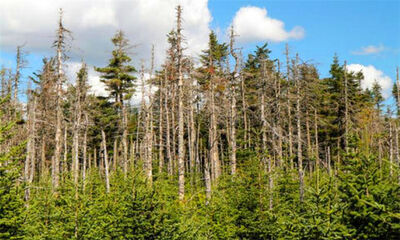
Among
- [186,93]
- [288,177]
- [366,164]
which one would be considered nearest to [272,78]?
[186,93]

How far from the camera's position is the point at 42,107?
28.5 m

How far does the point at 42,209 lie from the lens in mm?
10547

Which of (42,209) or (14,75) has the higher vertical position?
(14,75)

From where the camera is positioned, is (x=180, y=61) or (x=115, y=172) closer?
(x=115, y=172)

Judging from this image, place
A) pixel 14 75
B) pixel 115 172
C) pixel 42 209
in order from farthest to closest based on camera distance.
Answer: pixel 14 75, pixel 115 172, pixel 42 209

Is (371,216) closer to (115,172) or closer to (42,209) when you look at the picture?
(42,209)

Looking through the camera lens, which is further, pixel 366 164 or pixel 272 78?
pixel 272 78

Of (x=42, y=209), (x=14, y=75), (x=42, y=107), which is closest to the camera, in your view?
(x=42, y=209)

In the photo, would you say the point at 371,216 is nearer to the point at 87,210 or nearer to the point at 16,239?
the point at 87,210

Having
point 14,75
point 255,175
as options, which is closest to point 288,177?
point 255,175

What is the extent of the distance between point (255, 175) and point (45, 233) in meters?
7.80

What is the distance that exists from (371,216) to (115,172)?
46.7ft

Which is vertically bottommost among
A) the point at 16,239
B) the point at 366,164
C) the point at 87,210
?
the point at 16,239

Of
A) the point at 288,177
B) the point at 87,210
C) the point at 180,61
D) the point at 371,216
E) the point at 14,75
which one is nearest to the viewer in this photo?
the point at 371,216
